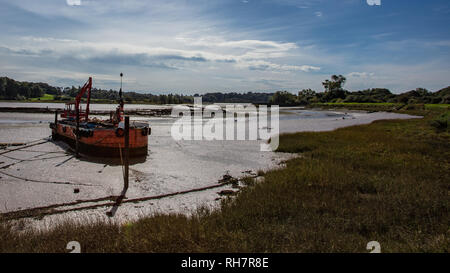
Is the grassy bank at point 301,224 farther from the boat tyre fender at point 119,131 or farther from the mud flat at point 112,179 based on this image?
the boat tyre fender at point 119,131

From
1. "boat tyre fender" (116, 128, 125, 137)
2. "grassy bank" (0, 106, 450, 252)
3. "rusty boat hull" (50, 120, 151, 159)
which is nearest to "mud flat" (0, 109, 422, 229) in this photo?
"rusty boat hull" (50, 120, 151, 159)

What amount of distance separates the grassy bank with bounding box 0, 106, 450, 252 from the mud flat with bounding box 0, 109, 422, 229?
52.6 inches

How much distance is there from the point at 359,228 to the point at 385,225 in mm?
722

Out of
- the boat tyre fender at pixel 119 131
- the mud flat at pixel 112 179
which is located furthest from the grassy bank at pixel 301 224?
the boat tyre fender at pixel 119 131

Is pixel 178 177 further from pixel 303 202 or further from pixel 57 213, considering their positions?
pixel 303 202

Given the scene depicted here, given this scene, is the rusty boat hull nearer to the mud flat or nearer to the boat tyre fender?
the boat tyre fender

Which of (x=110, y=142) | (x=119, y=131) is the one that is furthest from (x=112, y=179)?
(x=110, y=142)

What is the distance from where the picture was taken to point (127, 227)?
675 cm

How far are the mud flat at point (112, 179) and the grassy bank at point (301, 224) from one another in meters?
1.34

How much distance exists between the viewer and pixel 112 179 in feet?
42.1

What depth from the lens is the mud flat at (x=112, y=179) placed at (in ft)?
30.0

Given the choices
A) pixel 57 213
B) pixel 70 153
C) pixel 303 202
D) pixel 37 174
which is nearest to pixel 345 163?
pixel 303 202

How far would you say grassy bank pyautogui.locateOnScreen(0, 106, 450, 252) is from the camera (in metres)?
5.52

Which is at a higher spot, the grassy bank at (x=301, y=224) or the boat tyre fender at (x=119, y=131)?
the boat tyre fender at (x=119, y=131)
